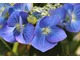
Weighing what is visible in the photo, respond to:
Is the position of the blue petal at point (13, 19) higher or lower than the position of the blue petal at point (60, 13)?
lower

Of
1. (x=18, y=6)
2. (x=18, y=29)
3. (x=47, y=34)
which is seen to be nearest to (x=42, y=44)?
(x=47, y=34)

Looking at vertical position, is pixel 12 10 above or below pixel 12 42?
above

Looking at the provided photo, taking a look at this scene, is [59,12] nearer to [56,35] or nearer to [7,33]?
[56,35]

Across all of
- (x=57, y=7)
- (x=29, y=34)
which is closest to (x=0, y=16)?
(x=29, y=34)

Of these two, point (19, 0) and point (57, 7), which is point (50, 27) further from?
point (19, 0)

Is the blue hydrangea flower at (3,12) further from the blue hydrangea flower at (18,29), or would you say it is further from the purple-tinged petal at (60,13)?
the purple-tinged petal at (60,13)

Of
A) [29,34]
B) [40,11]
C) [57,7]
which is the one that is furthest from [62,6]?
[29,34]

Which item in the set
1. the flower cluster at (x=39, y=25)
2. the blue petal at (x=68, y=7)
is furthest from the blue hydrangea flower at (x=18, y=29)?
the blue petal at (x=68, y=7)
